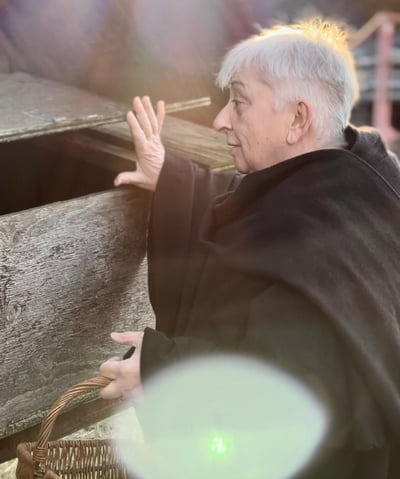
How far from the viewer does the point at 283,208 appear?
149 centimetres

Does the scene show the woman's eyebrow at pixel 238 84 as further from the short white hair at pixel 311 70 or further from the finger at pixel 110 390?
the finger at pixel 110 390

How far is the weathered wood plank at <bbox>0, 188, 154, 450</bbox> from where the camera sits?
5.69ft

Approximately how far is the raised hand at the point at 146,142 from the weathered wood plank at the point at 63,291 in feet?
0.14

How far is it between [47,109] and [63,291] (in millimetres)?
477

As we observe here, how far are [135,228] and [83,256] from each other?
0.15 m

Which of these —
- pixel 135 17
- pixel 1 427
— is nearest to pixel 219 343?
pixel 1 427

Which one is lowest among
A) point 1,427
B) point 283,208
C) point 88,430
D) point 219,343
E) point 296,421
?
point 88,430

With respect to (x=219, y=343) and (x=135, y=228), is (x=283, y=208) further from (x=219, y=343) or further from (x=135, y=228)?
(x=135, y=228)

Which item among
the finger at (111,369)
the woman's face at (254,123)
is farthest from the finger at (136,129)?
the finger at (111,369)

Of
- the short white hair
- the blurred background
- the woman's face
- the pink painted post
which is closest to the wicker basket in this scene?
the woman's face

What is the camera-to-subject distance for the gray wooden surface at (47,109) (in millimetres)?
1812

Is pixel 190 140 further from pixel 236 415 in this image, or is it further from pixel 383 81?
pixel 383 81

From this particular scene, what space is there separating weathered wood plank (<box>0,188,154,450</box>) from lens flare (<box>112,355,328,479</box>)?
0.40m

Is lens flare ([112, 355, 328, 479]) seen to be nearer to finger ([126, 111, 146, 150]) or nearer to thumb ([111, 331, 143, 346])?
thumb ([111, 331, 143, 346])
